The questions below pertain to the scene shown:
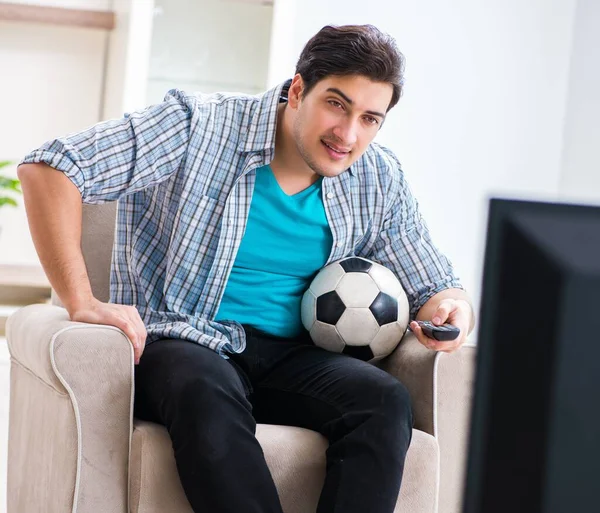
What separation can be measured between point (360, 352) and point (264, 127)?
0.48 m

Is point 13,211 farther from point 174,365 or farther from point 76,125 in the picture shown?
point 174,365

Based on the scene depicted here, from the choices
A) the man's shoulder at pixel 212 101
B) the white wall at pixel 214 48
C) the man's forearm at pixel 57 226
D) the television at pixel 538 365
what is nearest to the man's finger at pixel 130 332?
the man's forearm at pixel 57 226

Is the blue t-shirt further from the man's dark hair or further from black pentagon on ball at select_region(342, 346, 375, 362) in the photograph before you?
the man's dark hair

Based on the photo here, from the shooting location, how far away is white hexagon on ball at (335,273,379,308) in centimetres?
170

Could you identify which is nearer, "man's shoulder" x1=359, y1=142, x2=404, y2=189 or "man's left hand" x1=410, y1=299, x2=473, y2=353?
"man's left hand" x1=410, y1=299, x2=473, y2=353

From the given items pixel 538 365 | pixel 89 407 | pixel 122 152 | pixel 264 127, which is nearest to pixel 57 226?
pixel 122 152

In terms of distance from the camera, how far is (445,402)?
5.38 ft

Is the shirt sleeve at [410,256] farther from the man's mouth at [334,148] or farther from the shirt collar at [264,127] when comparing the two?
the shirt collar at [264,127]

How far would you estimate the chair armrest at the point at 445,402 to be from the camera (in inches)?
64.4

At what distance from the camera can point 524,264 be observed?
0.32 meters

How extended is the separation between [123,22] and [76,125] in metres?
0.55

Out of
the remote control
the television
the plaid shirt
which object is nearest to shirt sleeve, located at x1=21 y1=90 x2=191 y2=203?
the plaid shirt

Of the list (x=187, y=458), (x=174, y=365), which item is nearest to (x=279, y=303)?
(x=174, y=365)

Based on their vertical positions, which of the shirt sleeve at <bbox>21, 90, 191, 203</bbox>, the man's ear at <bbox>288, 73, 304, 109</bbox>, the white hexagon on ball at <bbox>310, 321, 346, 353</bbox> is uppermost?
the man's ear at <bbox>288, 73, 304, 109</bbox>
